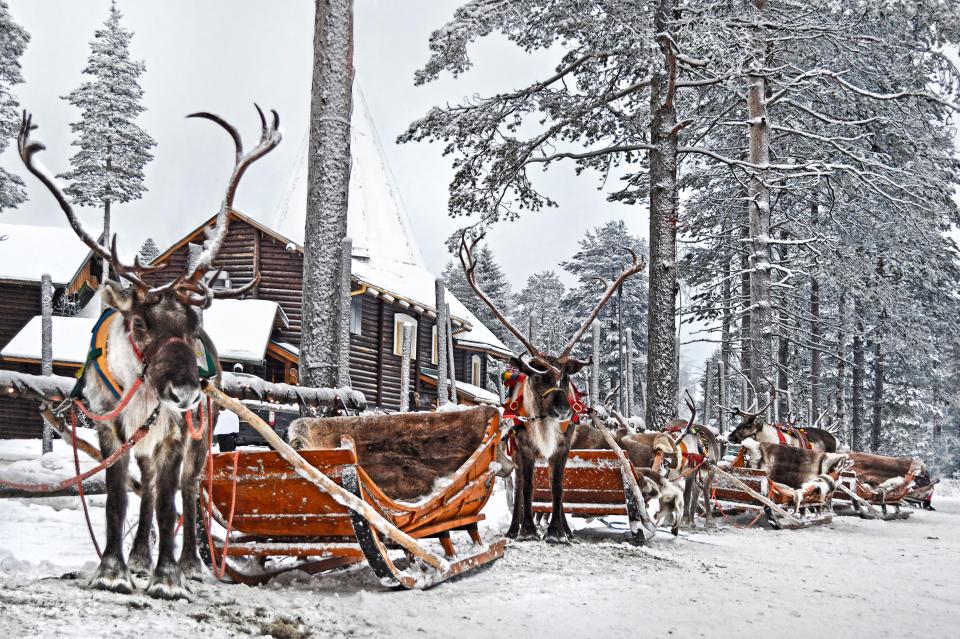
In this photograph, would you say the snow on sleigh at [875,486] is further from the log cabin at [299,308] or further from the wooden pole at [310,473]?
the wooden pole at [310,473]

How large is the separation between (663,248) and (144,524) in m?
10.3

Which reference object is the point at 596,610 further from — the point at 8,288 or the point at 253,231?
the point at 8,288

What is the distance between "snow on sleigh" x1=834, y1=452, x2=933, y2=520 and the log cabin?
377 inches

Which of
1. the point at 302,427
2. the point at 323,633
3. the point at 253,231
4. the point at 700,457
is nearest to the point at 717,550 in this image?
the point at 700,457

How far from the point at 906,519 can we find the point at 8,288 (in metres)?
25.3

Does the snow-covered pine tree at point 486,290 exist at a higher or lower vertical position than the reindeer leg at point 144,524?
higher

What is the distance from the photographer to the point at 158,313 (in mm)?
4266

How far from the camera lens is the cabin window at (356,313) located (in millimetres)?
26359

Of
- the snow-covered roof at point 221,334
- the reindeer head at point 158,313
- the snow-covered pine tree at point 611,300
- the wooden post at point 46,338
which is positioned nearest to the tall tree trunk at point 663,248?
the reindeer head at point 158,313

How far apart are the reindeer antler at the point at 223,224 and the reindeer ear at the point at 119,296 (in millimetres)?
203

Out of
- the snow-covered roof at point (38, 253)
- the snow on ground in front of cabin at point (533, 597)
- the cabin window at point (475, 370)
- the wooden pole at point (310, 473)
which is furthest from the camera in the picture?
the cabin window at point (475, 370)

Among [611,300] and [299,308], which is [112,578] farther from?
[611,300]

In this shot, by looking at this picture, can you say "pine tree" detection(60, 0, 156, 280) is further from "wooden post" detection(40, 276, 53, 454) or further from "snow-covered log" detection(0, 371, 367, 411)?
"snow-covered log" detection(0, 371, 367, 411)

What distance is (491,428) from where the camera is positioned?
20.5 feet
